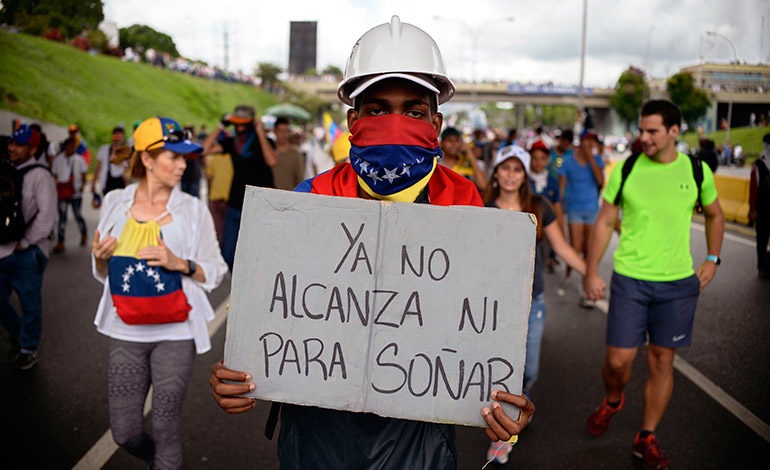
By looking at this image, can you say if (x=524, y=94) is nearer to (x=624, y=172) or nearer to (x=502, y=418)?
(x=624, y=172)

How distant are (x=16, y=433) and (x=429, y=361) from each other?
3590mm

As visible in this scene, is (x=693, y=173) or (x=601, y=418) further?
(x=601, y=418)

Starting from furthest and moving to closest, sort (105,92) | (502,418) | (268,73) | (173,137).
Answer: (268,73) → (105,92) → (173,137) → (502,418)

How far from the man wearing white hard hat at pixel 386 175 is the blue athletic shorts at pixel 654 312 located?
2384 millimetres

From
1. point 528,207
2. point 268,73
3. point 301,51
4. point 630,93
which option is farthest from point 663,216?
point 301,51

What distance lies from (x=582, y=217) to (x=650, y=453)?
5.20m

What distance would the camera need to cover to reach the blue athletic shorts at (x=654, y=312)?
4.05 metres

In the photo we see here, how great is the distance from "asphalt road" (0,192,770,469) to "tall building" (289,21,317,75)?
290 ft

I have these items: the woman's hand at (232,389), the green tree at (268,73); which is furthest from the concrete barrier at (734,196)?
the green tree at (268,73)

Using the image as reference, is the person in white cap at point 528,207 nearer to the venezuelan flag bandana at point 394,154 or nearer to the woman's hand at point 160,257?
the woman's hand at point 160,257

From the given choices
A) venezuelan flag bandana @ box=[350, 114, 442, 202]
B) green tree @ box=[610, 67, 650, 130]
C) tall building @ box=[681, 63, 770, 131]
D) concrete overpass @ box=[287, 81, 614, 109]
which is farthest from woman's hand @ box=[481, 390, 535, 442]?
concrete overpass @ box=[287, 81, 614, 109]

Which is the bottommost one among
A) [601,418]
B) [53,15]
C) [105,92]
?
[601,418]

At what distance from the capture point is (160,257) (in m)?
3.27

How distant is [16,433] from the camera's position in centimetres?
429
